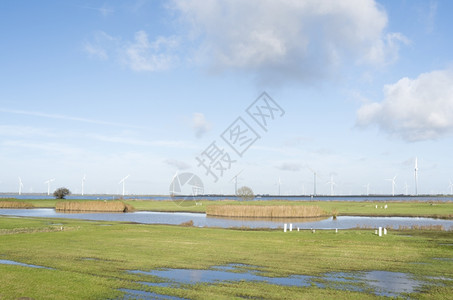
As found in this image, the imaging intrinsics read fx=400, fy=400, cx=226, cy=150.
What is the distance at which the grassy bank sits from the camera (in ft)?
53.1

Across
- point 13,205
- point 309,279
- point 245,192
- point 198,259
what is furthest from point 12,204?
point 309,279

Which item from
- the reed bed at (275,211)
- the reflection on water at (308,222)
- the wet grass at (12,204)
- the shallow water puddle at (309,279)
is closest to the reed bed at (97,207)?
the wet grass at (12,204)

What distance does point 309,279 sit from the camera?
62.6 ft

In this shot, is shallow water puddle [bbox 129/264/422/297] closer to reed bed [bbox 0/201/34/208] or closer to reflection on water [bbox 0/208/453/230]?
reflection on water [bbox 0/208/453/230]

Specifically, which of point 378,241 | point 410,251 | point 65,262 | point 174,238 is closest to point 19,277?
point 65,262

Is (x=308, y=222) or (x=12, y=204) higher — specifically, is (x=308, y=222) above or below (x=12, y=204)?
below

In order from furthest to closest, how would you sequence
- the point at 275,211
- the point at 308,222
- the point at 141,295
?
the point at 275,211 → the point at 308,222 → the point at 141,295

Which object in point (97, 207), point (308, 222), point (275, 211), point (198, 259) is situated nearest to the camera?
point (198, 259)

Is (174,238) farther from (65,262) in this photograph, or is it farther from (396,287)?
(396,287)

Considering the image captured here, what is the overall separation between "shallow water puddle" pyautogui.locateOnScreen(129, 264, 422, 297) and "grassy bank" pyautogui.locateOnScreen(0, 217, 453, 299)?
808 millimetres

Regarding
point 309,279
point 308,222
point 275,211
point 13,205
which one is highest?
point 275,211

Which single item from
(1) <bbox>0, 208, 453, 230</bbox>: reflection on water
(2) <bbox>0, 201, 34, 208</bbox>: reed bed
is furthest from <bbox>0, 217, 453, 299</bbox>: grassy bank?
(2) <bbox>0, 201, 34, 208</bbox>: reed bed

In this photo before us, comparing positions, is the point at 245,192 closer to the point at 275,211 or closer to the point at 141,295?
the point at 275,211

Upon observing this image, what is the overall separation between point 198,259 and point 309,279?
25.8 ft
